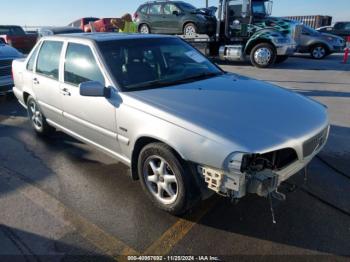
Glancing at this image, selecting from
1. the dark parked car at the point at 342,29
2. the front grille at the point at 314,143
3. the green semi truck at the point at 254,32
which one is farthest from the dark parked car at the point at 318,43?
the front grille at the point at 314,143

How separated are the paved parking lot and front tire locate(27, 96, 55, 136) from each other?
28.0 inches

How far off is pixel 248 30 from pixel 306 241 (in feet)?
37.4

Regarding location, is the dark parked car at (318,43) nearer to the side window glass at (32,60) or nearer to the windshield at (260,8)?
the windshield at (260,8)

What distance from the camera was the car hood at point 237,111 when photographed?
2549mm

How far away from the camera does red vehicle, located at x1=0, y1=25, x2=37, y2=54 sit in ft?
50.1

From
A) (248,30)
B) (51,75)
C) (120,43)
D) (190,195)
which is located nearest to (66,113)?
(51,75)

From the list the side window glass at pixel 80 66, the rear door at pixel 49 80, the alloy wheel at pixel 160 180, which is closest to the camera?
the alloy wheel at pixel 160 180

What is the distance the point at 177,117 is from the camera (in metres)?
2.75

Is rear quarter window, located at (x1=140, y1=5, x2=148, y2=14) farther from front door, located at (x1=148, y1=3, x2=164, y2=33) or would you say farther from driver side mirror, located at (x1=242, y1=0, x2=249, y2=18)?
driver side mirror, located at (x1=242, y1=0, x2=249, y2=18)

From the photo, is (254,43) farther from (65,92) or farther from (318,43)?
(65,92)

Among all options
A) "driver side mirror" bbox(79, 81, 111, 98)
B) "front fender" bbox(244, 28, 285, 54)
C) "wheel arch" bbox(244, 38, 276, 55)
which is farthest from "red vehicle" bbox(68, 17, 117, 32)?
"driver side mirror" bbox(79, 81, 111, 98)

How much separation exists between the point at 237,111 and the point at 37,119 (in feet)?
12.1

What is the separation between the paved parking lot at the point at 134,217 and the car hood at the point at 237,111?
87 centimetres

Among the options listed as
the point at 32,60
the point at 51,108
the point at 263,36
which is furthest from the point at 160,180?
the point at 263,36
